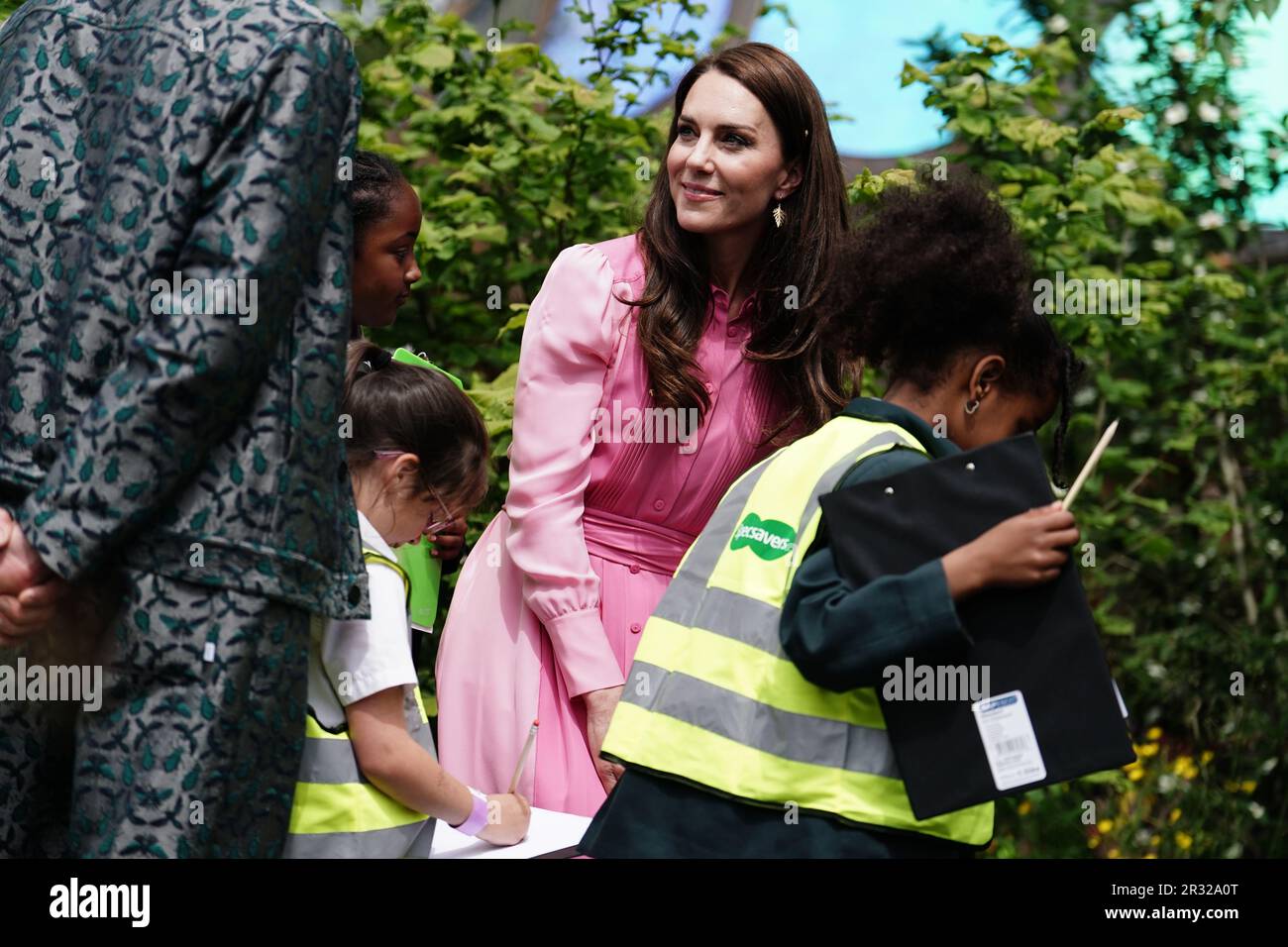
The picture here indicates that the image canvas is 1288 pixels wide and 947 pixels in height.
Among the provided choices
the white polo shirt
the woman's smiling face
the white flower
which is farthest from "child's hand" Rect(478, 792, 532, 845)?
the white flower

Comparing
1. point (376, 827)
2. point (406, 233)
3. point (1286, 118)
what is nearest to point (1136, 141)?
point (1286, 118)

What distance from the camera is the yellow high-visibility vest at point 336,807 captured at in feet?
6.74

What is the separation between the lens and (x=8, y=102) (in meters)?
2.00

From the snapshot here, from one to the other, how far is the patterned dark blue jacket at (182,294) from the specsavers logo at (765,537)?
505 mm

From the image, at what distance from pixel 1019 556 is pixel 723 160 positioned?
1.19 m

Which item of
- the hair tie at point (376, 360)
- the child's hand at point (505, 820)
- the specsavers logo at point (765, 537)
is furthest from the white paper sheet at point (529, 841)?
the hair tie at point (376, 360)

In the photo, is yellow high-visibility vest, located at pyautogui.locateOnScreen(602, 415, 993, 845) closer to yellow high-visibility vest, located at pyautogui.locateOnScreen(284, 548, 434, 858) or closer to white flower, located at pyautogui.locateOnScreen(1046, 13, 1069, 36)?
yellow high-visibility vest, located at pyautogui.locateOnScreen(284, 548, 434, 858)

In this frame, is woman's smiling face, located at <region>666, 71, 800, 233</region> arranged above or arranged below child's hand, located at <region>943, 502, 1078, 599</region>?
above

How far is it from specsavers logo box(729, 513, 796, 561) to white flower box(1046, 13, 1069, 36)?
3820mm

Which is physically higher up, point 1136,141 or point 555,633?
point 1136,141

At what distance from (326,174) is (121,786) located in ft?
2.61

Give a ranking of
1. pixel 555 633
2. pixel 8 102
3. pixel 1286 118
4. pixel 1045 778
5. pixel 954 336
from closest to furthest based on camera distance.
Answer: pixel 1045 778
pixel 8 102
pixel 954 336
pixel 555 633
pixel 1286 118

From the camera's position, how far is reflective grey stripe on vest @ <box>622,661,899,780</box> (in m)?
1.95
